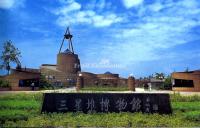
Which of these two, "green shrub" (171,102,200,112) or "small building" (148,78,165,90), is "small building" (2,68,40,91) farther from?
"green shrub" (171,102,200,112)

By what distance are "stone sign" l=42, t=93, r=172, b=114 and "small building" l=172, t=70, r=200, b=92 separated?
454 cm

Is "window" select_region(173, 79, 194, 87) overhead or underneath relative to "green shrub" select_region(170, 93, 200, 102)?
overhead

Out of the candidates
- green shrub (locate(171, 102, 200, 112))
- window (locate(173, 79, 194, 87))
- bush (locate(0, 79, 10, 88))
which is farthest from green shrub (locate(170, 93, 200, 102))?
bush (locate(0, 79, 10, 88))

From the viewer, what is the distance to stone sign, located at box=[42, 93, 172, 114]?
9.92m

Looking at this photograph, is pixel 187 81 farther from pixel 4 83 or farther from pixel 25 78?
pixel 4 83

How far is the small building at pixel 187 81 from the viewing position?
49.3 ft

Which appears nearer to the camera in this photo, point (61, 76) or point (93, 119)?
point (93, 119)

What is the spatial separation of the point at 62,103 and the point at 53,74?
810cm

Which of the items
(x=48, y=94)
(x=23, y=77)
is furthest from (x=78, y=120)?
(x=23, y=77)

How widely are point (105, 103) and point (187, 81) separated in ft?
24.6

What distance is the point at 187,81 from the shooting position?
16.6m

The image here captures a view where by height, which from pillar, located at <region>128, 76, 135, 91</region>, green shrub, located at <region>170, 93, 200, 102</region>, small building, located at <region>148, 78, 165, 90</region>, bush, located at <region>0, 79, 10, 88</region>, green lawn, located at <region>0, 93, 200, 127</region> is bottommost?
green lawn, located at <region>0, 93, 200, 127</region>

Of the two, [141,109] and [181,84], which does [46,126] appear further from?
[181,84]

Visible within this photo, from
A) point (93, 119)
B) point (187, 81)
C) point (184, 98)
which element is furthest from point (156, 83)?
point (93, 119)
